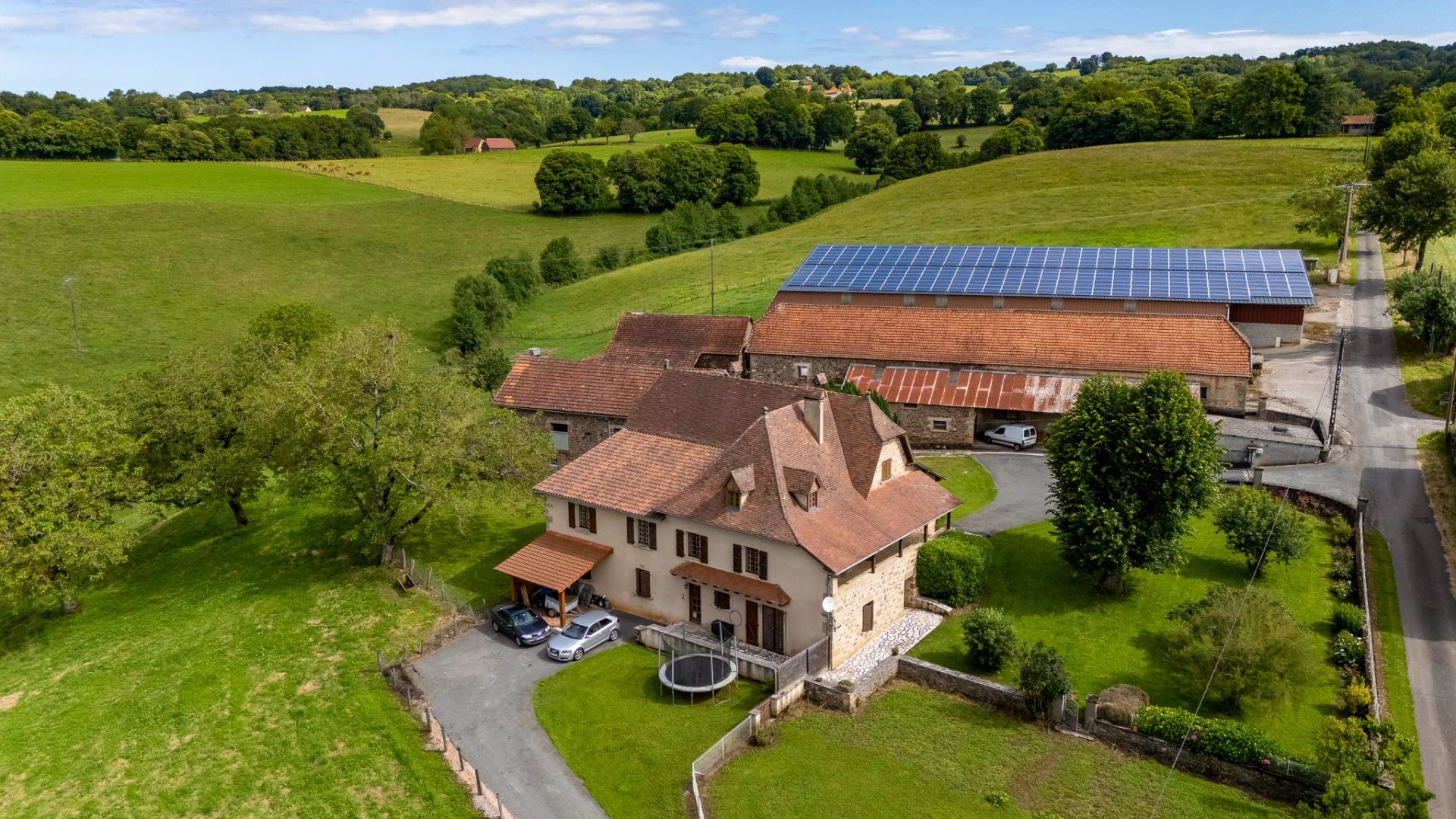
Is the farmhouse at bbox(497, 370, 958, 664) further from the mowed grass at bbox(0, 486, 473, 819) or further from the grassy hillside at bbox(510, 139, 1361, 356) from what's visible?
the grassy hillside at bbox(510, 139, 1361, 356)

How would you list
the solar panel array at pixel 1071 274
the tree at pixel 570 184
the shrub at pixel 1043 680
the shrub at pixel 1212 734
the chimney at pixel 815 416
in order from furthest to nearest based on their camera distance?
the tree at pixel 570 184, the solar panel array at pixel 1071 274, the chimney at pixel 815 416, the shrub at pixel 1043 680, the shrub at pixel 1212 734

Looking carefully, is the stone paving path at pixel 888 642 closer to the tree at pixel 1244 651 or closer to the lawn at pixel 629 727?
the lawn at pixel 629 727

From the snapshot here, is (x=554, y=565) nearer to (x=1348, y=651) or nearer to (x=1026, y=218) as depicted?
(x=1348, y=651)

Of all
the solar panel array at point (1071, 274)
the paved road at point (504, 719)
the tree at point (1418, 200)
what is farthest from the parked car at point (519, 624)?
the tree at point (1418, 200)

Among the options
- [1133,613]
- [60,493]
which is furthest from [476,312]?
[1133,613]

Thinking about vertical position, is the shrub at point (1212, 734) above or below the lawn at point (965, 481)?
above
